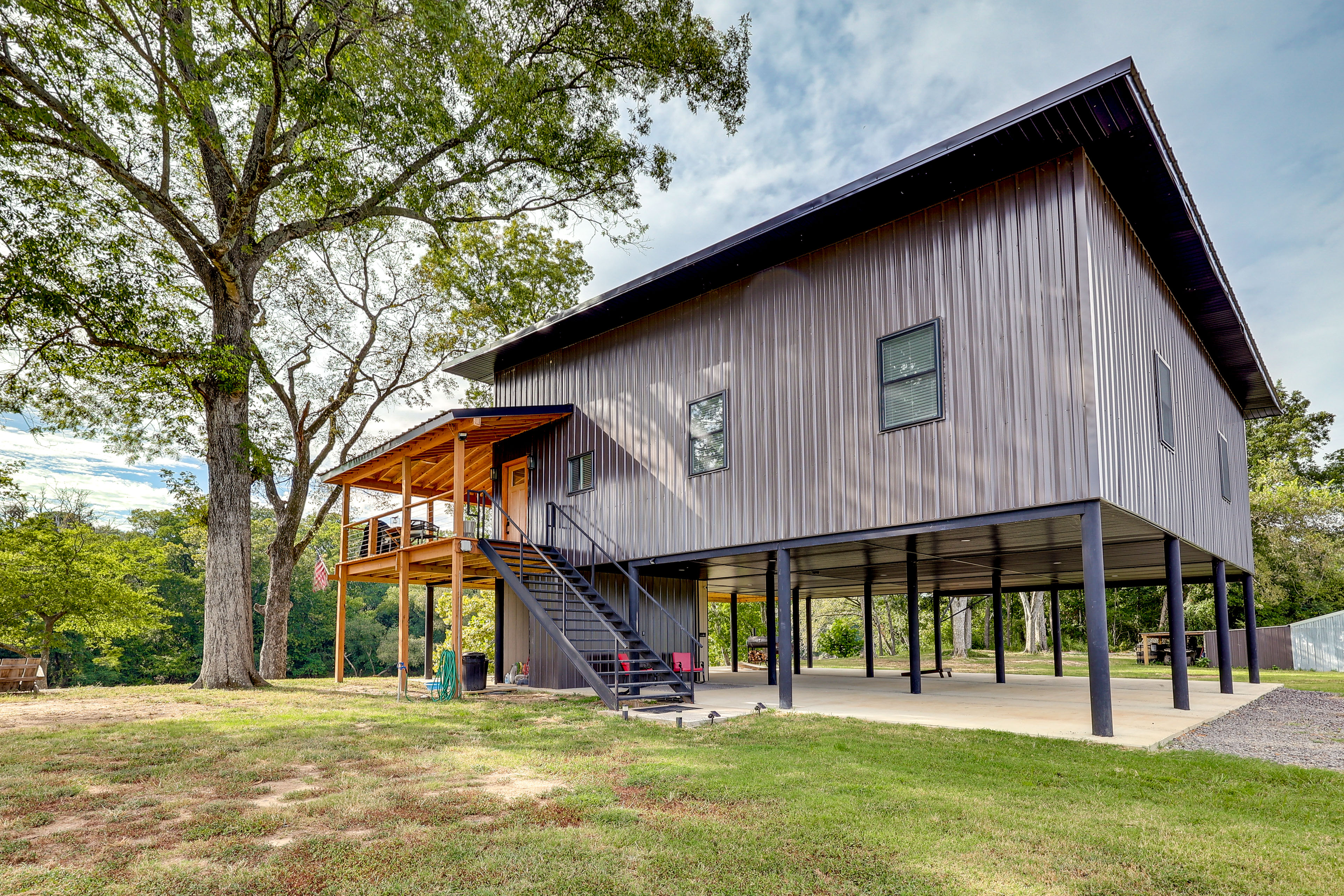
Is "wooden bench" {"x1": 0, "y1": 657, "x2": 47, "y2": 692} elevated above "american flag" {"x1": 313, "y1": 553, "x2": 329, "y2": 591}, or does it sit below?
below

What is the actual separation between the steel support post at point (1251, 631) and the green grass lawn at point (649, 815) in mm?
11713

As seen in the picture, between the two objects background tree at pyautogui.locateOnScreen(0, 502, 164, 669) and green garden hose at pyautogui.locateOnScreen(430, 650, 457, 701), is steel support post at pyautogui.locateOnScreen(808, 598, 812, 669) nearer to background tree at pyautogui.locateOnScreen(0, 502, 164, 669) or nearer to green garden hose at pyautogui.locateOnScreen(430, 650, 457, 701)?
green garden hose at pyautogui.locateOnScreen(430, 650, 457, 701)

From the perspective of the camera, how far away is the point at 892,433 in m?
9.98

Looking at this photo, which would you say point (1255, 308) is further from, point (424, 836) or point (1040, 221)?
point (424, 836)

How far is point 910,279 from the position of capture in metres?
10.0

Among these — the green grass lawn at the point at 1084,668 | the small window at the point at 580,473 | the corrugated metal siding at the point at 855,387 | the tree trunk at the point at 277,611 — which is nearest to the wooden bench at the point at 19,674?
the tree trunk at the point at 277,611

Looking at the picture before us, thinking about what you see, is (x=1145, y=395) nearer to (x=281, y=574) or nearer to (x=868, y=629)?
(x=868, y=629)

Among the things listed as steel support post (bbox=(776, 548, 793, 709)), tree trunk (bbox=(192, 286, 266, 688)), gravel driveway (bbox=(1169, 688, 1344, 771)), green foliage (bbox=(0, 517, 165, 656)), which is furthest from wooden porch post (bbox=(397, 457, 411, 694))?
green foliage (bbox=(0, 517, 165, 656))

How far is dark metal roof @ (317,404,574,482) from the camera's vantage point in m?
12.6

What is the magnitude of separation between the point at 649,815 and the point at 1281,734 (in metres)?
8.26

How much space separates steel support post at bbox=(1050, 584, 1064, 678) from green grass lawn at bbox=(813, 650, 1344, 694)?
0.99 metres

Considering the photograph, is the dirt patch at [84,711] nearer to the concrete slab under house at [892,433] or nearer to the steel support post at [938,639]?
the concrete slab under house at [892,433]

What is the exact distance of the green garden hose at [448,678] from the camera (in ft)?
40.3

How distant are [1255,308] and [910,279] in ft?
98.0
